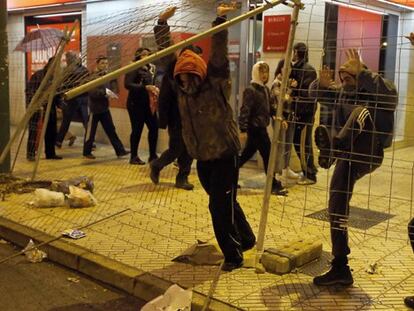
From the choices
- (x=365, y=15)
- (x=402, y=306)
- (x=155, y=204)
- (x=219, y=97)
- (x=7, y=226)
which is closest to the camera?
(x=402, y=306)

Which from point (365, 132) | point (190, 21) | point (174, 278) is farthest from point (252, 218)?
point (190, 21)

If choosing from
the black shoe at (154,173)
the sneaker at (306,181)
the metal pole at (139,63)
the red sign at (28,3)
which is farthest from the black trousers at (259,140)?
the red sign at (28,3)

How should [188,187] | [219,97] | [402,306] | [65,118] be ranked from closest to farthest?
[402,306]
[219,97]
[188,187]
[65,118]

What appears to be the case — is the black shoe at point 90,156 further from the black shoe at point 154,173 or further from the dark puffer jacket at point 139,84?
the black shoe at point 154,173

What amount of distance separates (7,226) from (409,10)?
7.73 meters

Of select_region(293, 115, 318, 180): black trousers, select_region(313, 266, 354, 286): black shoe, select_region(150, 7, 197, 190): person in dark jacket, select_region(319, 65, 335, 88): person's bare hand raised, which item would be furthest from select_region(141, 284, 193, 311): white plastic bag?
select_region(293, 115, 318, 180): black trousers

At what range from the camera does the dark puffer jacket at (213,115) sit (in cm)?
442

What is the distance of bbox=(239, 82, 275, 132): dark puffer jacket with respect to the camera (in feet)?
23.7

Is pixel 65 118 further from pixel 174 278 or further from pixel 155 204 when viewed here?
pixel 174 278

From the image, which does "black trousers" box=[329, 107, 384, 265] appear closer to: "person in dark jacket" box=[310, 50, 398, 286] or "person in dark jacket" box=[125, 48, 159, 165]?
"person in dark jacket" box=[310, 50, 398, 286]

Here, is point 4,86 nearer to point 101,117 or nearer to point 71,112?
point 101,117

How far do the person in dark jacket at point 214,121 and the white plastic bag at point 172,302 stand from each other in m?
0.77

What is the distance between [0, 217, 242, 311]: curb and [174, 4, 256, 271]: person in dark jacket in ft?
2.01

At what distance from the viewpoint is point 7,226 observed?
19.5 feet
